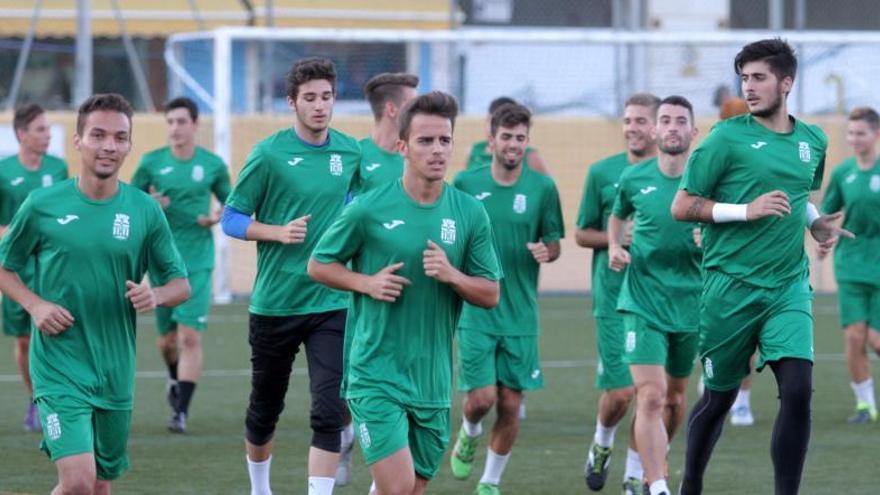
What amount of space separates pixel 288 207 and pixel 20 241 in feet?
5.76

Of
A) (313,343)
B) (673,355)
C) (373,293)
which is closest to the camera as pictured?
(373,293)

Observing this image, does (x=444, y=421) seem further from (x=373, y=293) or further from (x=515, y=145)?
(x=515, y=145)

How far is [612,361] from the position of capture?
401 inches

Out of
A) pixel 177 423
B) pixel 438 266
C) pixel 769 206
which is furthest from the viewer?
pixel 177 423

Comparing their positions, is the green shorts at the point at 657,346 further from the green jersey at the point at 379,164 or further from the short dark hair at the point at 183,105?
the short dark hair at the point at 183,105

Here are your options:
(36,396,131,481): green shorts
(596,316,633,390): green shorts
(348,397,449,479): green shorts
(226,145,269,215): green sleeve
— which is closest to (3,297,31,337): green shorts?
(226,145,269,215): green sleeve

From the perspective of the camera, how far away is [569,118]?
23688mm

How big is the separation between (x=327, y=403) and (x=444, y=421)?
1.49 meters

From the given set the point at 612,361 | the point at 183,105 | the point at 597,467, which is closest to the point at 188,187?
the point at 183,105

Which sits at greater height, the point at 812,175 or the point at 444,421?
the point at 812,175

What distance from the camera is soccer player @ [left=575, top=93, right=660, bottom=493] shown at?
991cm

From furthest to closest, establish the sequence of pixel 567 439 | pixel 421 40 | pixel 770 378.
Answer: pixel 421 40
pixel 770 378
pixel 567 439

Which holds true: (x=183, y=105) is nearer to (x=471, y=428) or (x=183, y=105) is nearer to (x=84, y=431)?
(x=471, y=428)

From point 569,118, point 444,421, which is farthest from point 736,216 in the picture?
point 569,118
